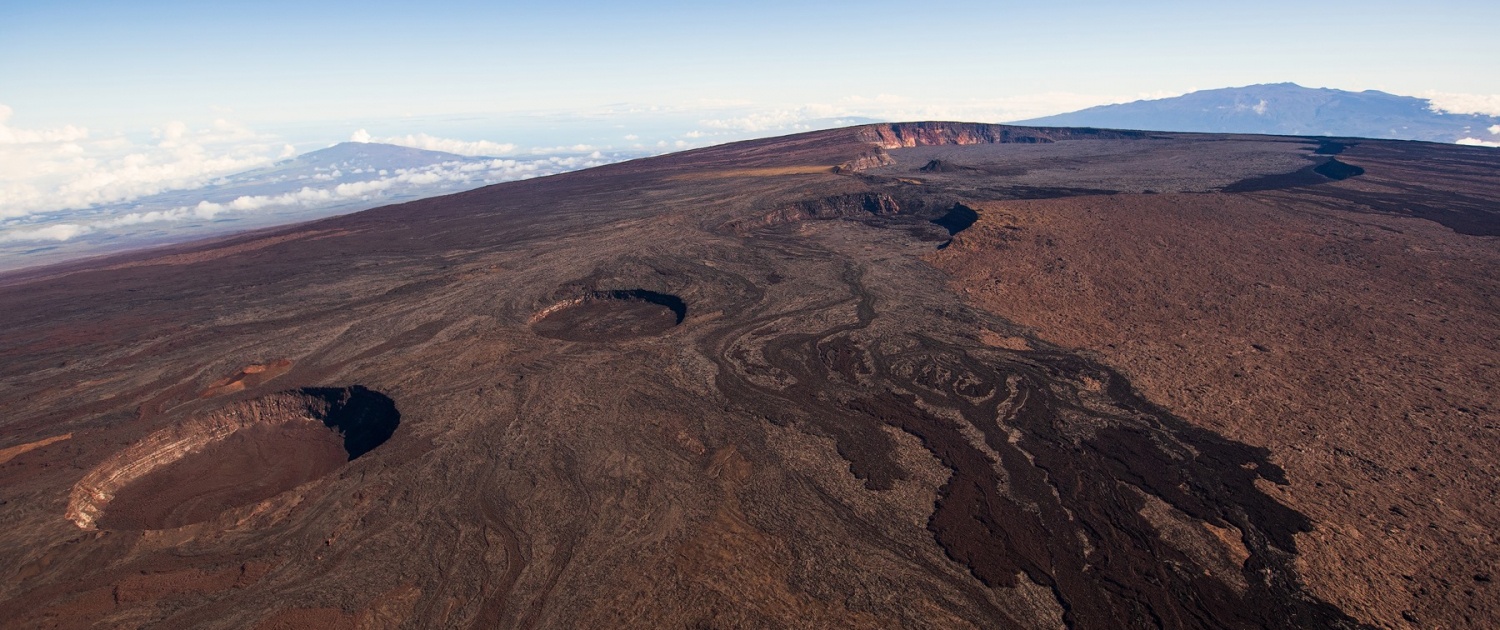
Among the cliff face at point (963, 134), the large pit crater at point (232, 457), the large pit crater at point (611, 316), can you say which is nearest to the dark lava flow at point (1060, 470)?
the large pit crater at point (611, 316)

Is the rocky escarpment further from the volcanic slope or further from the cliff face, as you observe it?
the volcanic slope

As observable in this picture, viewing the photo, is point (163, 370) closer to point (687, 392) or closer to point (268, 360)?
point (268, 360)

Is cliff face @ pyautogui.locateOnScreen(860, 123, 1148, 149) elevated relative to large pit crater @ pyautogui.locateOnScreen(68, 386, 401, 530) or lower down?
elevated

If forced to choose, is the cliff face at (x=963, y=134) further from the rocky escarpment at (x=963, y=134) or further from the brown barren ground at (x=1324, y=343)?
the brown barren ground at (x=1324, y=343)

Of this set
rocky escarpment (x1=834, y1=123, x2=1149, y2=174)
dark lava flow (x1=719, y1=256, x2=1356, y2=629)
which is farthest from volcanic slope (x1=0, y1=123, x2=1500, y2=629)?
rocky escarpment (x1=834, y1=123, x2=1149, y2=174)

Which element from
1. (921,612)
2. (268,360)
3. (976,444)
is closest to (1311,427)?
(976,444)

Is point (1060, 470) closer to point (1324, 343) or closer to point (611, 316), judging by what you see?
point (1324, 343)
